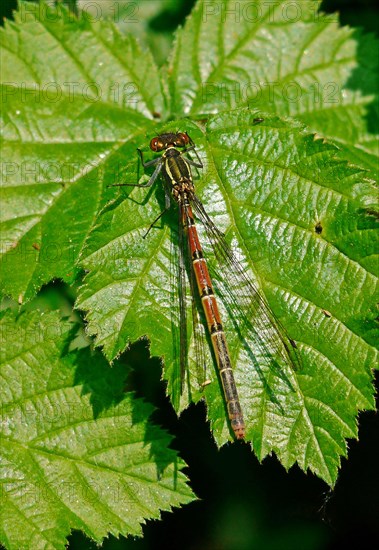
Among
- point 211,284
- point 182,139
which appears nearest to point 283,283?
point 211,284

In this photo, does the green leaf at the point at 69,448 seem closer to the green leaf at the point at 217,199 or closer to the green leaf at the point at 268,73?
the green leaf at the point at 217,199

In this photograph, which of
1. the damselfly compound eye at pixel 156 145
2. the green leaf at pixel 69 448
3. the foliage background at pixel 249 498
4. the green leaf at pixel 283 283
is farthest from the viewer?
the foliage background at pixel 249 498

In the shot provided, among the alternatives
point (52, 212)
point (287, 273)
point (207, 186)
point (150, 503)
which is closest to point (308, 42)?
point (207, 186)

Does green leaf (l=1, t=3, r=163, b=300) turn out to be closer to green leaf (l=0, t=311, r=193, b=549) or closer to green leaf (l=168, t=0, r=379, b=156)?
green leaf (l=168, t=0, r=379, b=156)

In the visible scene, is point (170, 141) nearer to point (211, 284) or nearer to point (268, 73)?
point (211, 284)

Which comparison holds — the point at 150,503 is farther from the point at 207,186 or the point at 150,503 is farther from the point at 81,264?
the point at 207,186

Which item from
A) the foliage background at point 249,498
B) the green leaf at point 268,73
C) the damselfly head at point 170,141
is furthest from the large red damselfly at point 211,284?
the foliage background at point 249,498
